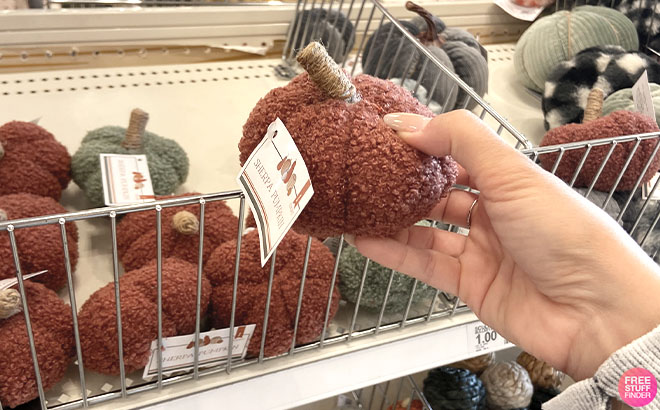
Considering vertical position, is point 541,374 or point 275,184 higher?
point 275,184

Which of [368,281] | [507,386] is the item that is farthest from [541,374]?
[368,281]

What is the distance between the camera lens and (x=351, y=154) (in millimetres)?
438

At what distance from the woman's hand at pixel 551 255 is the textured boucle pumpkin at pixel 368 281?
129 millimetres

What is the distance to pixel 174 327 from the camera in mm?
580

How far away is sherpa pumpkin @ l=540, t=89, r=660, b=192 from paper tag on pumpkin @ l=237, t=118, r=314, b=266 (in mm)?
473

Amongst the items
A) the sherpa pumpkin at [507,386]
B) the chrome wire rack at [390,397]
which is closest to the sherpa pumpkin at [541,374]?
the sherpa pumpkin at [507,386]

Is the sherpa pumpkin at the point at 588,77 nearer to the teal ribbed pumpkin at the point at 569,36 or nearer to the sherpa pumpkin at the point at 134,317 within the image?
the teal ribbed pumpkin at the point at 569,36

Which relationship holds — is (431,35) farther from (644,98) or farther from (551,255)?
(551,255)

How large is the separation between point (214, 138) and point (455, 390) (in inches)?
22.6

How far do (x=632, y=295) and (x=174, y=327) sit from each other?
15.7 inches

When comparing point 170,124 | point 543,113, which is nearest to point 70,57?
point 170,124

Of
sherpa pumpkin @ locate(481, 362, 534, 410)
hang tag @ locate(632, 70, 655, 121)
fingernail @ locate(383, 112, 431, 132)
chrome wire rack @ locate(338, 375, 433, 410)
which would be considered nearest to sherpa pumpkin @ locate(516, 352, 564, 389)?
sherpa pumpkin @ locate(481, 362, 534, 410)

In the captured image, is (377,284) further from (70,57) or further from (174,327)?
(70,57)

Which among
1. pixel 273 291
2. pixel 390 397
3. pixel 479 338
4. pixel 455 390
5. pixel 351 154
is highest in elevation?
pixel 351 154
